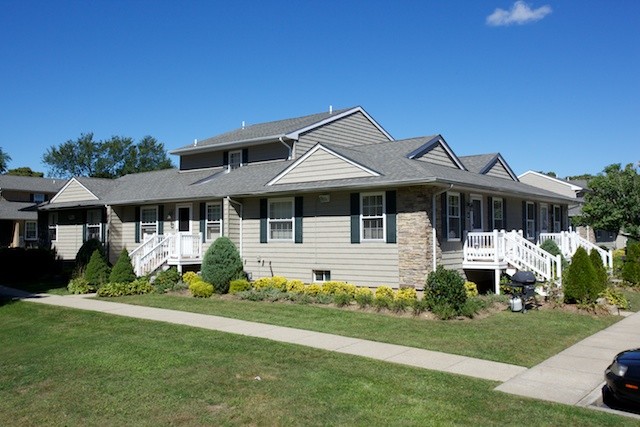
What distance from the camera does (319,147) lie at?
1777cm

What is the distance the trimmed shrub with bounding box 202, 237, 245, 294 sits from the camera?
17.5 meters

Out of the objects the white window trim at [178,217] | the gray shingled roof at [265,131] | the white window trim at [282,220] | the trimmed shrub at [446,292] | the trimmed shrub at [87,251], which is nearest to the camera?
the trimmed shrub at [446,292]

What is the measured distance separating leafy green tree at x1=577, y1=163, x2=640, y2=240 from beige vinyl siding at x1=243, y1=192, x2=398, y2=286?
22.3 m

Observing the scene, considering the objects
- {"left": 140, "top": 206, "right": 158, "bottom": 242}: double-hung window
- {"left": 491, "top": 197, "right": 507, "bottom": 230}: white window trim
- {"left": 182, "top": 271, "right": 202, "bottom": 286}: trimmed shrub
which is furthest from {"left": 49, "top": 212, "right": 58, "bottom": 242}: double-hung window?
{"left": 491, "top": 197, "right": 507, "bottom": 230}: white window trim

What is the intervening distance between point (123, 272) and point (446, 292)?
11.5 m

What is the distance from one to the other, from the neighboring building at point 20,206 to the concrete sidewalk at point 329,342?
30.2m

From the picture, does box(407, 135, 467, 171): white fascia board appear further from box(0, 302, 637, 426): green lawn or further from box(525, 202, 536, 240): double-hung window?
box(0, 302, 637, 426): green lawn

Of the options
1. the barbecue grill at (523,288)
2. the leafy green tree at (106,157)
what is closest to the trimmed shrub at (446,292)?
the barbecue grill at (523,288)

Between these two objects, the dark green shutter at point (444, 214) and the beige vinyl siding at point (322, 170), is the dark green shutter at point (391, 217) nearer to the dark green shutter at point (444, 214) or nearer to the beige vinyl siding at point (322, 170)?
the beige vinyl siding at point (322, 170)

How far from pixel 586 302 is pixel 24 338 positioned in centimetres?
1369

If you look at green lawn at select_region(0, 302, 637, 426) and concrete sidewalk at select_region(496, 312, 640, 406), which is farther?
concrete sidewalk at select_region(496, 312, 640, 406)

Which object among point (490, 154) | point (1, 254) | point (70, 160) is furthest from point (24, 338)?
point (70, 160)

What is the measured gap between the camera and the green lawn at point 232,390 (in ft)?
20.5

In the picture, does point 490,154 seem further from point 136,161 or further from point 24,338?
point 136,161
